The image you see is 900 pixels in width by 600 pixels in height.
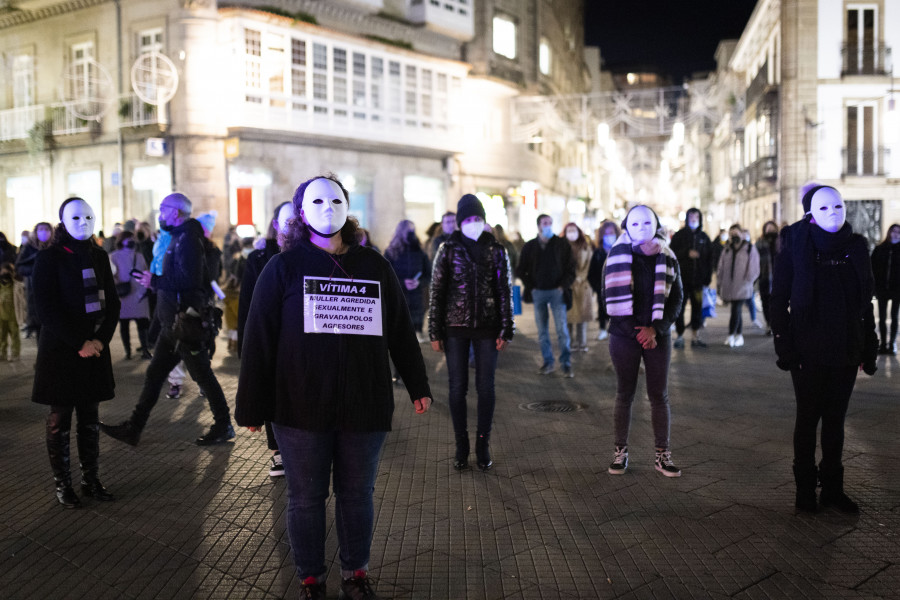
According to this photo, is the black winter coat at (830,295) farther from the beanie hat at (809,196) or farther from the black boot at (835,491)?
the black boot at (835,491)

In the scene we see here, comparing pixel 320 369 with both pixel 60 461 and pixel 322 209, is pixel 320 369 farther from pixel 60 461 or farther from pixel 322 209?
pixel 60 461

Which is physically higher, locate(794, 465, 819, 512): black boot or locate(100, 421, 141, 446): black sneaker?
locate(100, 421, 141, 446): black sneaker

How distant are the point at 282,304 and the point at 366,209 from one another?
25.0 m

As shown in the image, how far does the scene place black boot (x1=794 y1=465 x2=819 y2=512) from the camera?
510 cm

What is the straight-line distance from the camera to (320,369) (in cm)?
354

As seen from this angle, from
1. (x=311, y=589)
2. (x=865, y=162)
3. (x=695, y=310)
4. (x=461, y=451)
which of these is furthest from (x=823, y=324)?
(x=865, y=162)

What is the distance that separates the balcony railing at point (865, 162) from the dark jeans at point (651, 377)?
1186 inches

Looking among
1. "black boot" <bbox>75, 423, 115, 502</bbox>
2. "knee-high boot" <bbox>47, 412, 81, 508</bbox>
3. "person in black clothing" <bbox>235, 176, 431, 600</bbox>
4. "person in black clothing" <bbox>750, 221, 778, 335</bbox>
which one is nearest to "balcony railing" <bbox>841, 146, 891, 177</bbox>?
"person in black clothing" <bbox>750, 221, 778, 335</bbox>

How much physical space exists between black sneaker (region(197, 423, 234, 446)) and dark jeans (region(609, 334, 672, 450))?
3288mm

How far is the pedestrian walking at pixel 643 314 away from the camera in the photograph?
231 inches

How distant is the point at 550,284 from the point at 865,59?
27340 mm

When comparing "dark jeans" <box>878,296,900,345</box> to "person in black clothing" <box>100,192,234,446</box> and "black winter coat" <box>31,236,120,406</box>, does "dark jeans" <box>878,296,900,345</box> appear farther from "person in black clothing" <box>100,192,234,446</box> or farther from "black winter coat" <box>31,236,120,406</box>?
"black winter coat" <box>31,236,120,406</box>

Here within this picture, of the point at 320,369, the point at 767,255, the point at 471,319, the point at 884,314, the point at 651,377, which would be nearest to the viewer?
the point at 320,369

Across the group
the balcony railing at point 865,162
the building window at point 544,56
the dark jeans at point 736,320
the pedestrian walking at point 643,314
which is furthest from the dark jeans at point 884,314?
the building window at point 544,56
